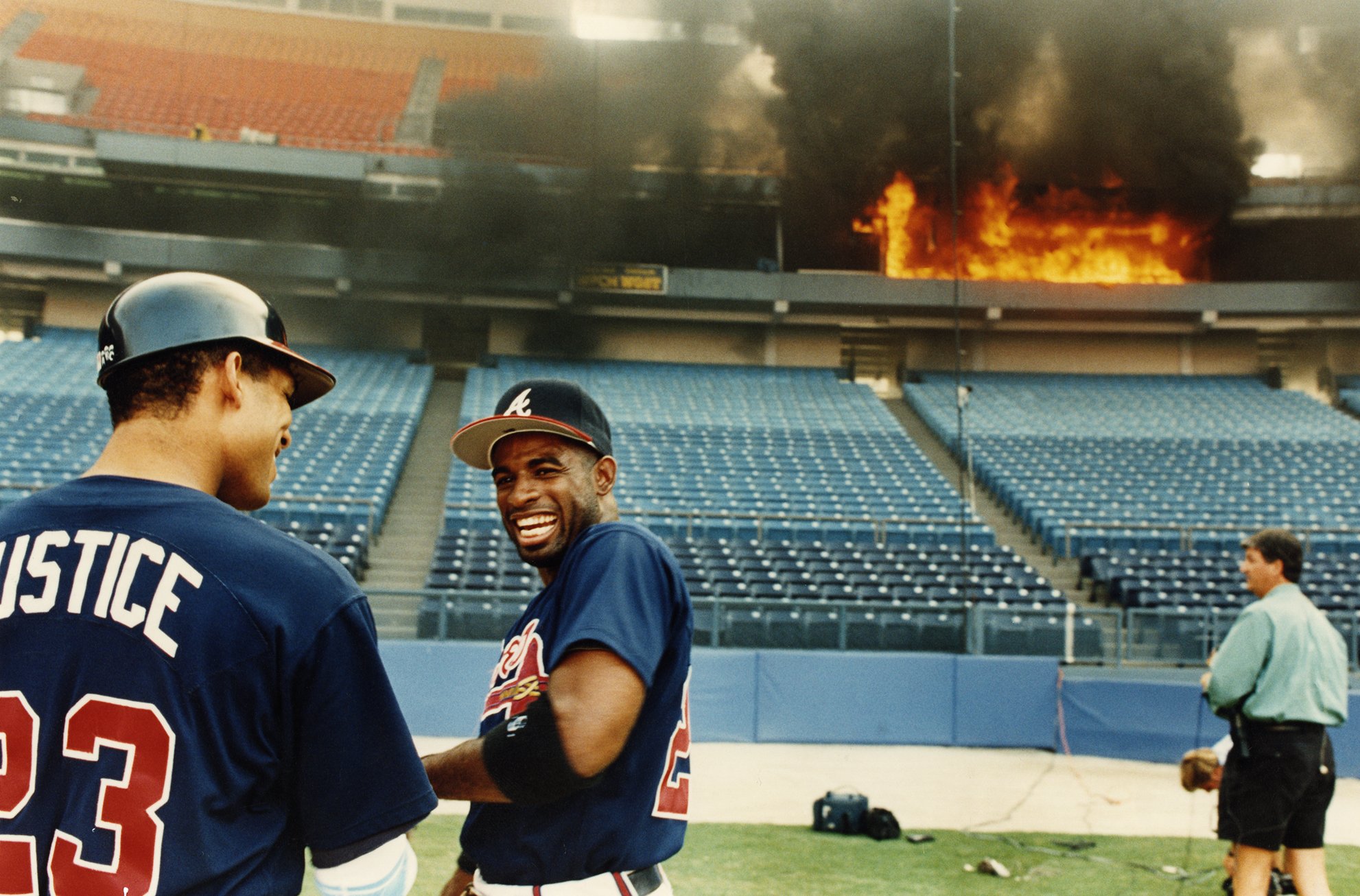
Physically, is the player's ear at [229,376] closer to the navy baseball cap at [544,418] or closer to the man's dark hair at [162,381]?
the man's dark hair at [162,381]

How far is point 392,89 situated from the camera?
2933 centimetres

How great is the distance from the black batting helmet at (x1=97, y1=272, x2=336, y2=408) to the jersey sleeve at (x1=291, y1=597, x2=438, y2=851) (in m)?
0.38

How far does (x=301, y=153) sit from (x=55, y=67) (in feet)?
32.1

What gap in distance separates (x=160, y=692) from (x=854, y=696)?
365 inches

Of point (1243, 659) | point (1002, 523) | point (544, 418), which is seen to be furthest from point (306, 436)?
point (544, 418)

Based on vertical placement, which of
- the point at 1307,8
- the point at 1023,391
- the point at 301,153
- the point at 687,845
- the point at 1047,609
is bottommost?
the point at 687,845

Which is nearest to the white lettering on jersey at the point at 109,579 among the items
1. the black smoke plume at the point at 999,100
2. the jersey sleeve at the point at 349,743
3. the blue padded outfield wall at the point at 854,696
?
the jersey sleeve at the point at 349,743

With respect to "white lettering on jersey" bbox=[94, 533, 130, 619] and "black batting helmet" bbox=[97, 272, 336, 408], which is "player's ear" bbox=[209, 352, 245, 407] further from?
"white lettering on jersey" bbox=[94, 533, 130, 619]

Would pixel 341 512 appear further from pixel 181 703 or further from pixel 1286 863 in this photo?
pixel 181 703

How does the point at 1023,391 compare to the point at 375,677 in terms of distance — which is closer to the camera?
the point at 375,677

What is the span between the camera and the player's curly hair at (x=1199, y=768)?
16.1ft

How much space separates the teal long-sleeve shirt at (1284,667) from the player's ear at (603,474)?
3203 millimetres

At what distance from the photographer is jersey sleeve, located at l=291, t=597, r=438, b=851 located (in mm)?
1356

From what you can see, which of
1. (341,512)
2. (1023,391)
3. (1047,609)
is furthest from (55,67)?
(1047,609)
